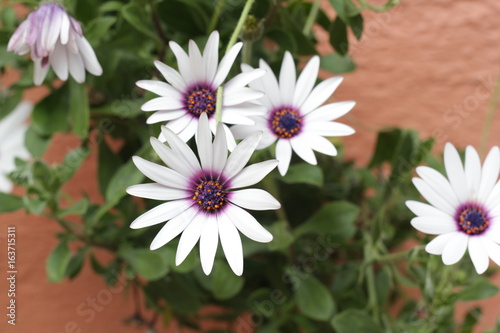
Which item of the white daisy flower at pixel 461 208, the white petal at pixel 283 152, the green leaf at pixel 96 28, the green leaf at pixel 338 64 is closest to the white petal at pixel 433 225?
the white daisy flower at pixel 461 208

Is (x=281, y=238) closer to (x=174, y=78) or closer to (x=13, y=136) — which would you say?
(x=174, y=78)

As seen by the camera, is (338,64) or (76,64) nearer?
(76,64)

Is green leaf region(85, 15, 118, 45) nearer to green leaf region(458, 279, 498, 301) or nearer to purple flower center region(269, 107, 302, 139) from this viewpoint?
purple flower center region(269, 107, 302, 139)

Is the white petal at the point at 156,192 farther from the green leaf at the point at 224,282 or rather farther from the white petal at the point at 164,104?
the green leaf at the point at 224,282

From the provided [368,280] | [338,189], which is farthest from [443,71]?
[368,280]

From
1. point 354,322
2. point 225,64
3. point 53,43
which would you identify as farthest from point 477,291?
point 53,43

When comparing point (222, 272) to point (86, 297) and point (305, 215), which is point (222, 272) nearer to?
point (305, 215)
